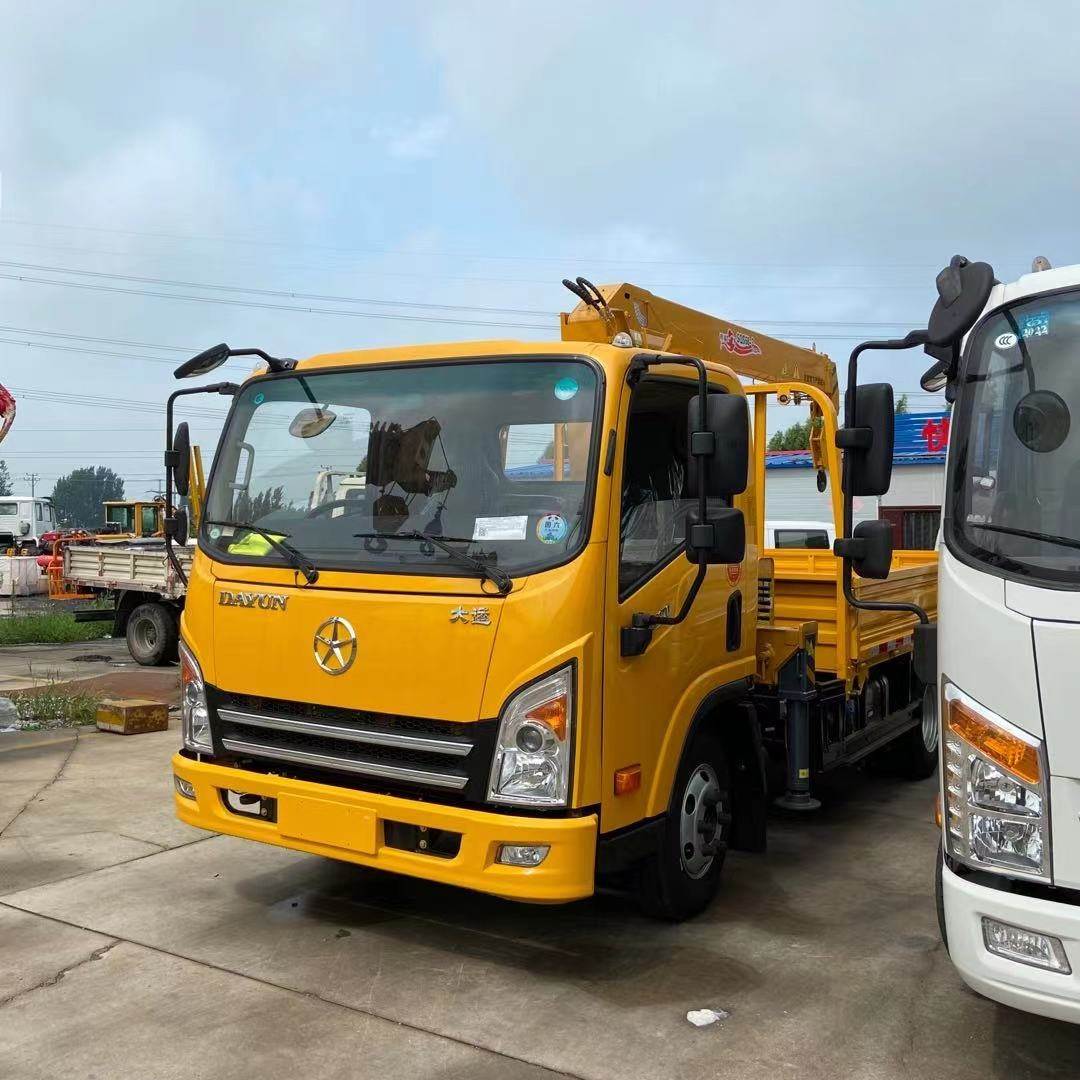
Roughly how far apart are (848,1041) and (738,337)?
13.4ft

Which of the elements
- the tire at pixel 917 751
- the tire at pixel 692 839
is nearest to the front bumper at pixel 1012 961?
the tire at pixel 692 839

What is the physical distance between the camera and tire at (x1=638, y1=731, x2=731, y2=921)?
429cm

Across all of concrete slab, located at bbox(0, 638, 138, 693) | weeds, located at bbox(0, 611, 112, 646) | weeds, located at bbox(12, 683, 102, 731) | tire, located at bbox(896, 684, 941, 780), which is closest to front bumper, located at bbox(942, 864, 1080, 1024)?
tire, located at bbox(896, 684, 941, 780)

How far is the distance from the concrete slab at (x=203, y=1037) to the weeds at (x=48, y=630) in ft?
44.1

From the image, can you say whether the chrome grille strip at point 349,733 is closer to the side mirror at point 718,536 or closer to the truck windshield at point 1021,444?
the side mirror at point 718,536

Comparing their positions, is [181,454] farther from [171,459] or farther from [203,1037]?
[203,1037]

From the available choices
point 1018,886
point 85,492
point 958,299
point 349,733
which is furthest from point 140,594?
point 85,492

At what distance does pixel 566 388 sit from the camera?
4.00 m

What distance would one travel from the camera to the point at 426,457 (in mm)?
4176

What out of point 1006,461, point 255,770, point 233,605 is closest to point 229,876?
point 255,770

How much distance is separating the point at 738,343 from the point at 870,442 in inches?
122

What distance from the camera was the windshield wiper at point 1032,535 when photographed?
2.84 m

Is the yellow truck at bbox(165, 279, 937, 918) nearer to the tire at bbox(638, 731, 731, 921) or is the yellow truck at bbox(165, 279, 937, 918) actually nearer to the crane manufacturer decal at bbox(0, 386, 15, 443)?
the tire at bbox(638, 731, 731, 921)

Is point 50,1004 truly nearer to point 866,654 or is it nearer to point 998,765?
point 998,765
